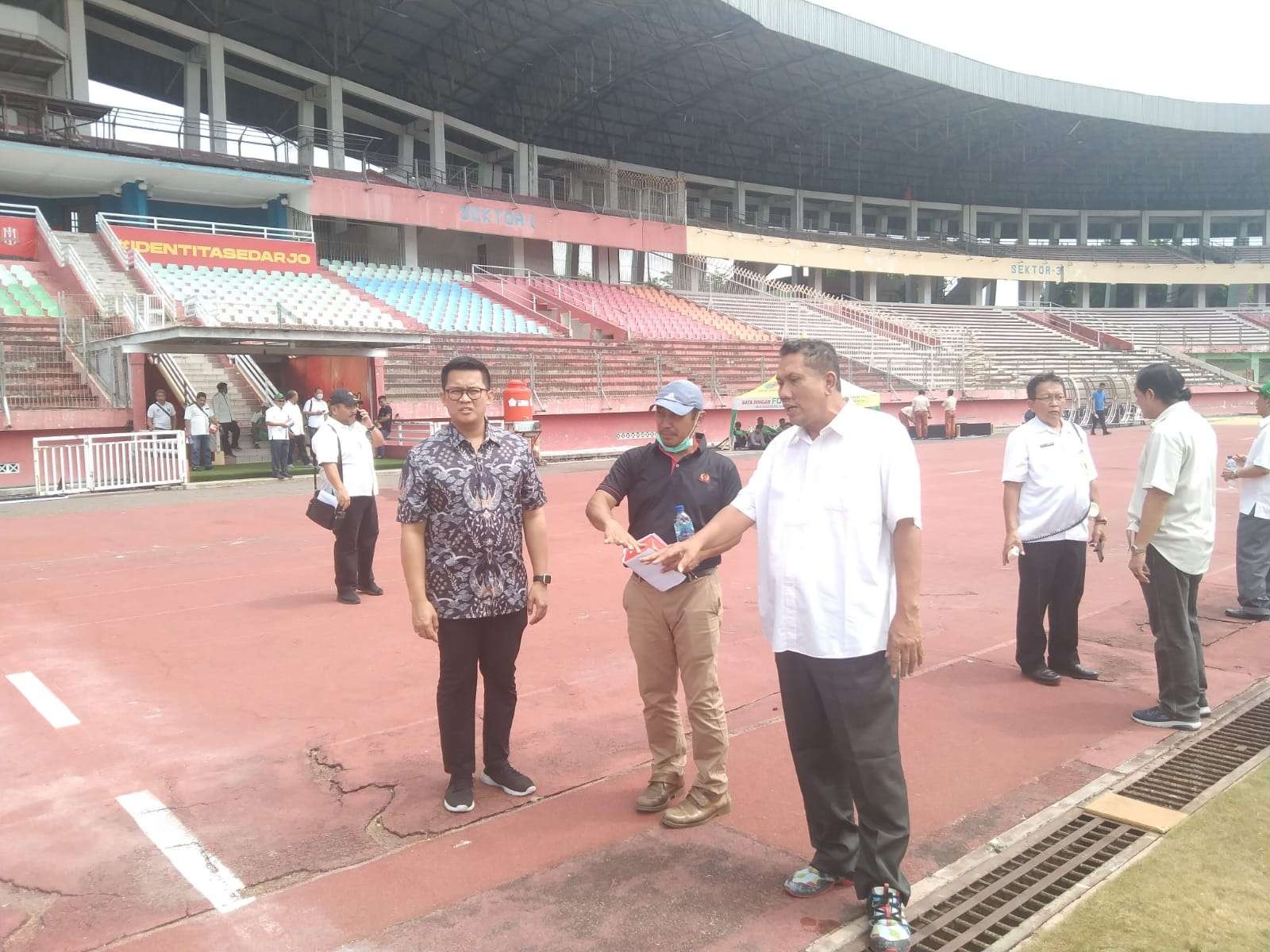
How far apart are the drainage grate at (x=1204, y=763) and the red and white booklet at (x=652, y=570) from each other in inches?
85.7

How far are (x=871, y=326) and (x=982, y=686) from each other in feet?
125

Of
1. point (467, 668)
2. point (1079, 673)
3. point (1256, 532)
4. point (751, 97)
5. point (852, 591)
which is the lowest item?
point (1079, 673)

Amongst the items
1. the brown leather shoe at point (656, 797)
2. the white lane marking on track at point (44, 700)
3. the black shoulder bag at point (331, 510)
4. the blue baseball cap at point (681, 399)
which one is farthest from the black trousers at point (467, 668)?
the black shoulder bag at point (331, 510)

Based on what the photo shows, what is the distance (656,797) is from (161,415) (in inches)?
670

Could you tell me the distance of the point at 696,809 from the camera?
148 inches

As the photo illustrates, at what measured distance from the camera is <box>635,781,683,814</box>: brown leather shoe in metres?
3.90

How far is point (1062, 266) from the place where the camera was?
56.1 meters

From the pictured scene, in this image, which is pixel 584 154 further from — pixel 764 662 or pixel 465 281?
pixel 764 662

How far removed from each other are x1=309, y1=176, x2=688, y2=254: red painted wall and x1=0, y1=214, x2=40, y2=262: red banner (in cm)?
857

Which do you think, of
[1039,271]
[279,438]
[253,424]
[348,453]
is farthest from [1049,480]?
[1039,271]

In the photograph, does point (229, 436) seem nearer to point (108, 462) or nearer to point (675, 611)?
point (108, 462)

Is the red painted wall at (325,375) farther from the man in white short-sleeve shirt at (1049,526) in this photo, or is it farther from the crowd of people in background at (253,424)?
the man in white short-sleeve shirt at (1049,526)

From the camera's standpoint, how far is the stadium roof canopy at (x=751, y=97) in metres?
32.2

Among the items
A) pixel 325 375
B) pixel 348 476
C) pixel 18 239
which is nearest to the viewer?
pixel 348 476
